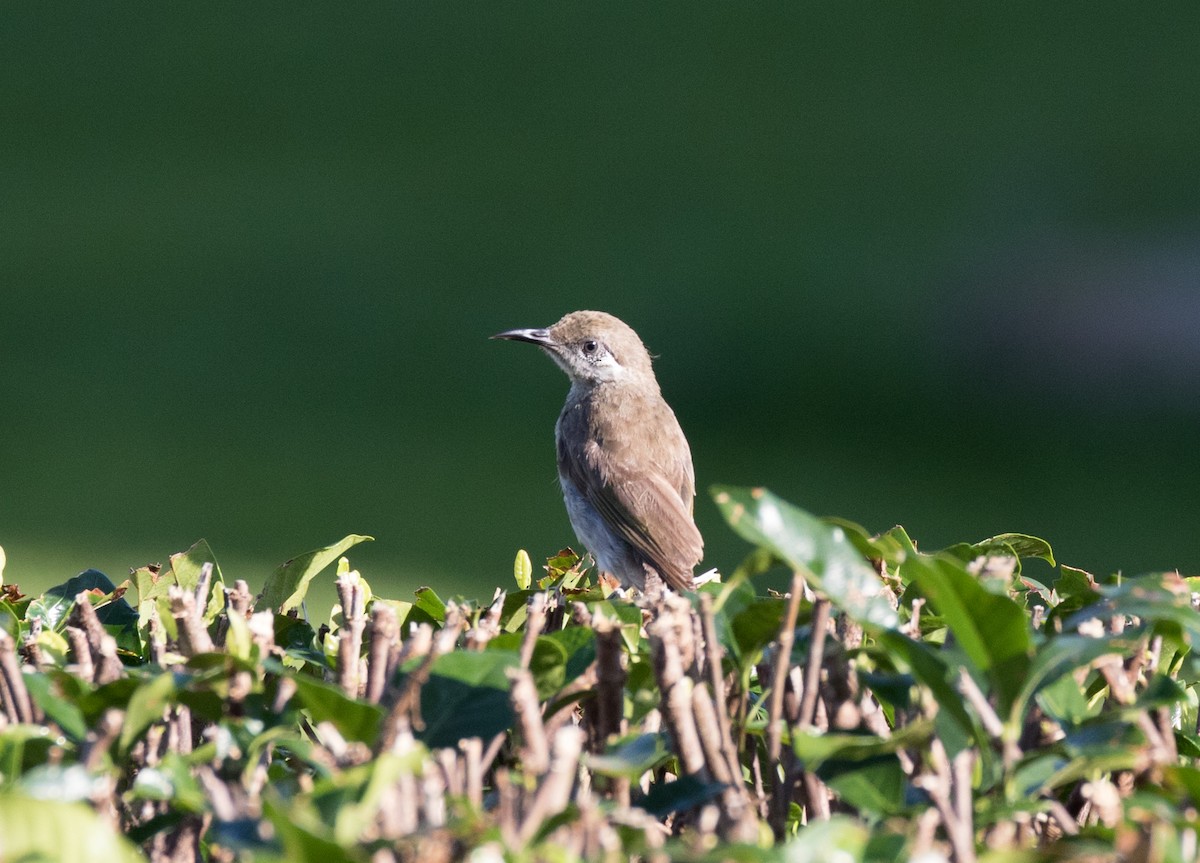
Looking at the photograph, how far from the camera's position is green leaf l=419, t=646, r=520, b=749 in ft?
5.40

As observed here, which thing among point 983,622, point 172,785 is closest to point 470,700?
point 172,785

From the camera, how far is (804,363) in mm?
13711

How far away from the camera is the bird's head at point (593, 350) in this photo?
6.08m

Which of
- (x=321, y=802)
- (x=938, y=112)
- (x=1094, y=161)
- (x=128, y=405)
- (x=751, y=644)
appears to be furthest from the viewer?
(x=938, y=112)

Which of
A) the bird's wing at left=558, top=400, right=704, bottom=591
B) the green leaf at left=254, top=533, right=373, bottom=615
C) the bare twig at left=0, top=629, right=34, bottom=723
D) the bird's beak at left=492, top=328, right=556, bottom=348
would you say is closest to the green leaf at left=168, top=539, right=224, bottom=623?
the green leaf at left=254, top=533, right=373, bottom=615

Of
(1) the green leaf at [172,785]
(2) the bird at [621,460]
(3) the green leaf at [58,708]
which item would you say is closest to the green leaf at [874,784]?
(1) the green leaf at [172,785]

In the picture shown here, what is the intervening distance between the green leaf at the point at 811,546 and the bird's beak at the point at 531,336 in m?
4.22

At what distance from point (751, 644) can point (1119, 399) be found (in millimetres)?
11913

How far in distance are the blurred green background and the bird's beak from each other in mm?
2452

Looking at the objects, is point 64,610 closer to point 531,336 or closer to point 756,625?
point 756,625

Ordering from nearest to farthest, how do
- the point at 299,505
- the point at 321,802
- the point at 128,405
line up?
the point at 321,802 → the point at 299,505 → the point at 128,405

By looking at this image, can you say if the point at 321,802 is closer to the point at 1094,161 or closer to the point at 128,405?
the point at 128,405

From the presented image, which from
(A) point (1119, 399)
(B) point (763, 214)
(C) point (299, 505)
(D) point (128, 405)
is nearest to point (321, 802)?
(C) point (299, 505)

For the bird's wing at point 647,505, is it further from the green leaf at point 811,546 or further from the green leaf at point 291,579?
the green leaf at point 811,546
